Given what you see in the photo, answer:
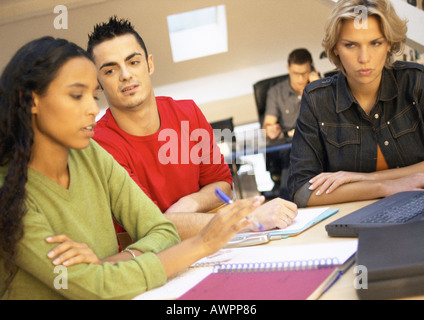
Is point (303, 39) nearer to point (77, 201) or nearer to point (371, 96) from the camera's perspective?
point (371, 96)

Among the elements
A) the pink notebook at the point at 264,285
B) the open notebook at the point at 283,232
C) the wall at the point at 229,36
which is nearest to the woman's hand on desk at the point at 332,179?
the open notebook at the point at 283,232

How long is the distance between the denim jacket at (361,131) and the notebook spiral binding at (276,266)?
74cm

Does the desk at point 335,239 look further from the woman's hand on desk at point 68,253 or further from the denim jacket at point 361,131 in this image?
the woman's hand on desk at point 68,253

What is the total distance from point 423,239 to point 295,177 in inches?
39.4

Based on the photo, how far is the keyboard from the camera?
1408 mm

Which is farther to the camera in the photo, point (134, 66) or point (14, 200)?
point (134, 66)

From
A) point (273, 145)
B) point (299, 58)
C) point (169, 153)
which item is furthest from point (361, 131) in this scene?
point (299, 58)

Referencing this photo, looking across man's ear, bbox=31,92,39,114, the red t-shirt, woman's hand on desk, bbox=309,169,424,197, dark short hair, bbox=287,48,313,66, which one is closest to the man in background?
dark short hair, bbox=287,48,313,66

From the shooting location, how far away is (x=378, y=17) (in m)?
1.99

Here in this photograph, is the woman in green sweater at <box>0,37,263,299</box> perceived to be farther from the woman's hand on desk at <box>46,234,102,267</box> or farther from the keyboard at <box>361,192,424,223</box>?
the keyboard at <box>361,192,424,223</box>

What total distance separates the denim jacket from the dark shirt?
3343mm

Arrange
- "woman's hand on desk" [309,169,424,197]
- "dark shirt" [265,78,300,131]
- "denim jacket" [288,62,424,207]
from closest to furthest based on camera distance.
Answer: "woman's hand on desk" [309,169,424,197], "denim jacket" [288,62,424,207], "dark shirt" [265,78,300,131]
